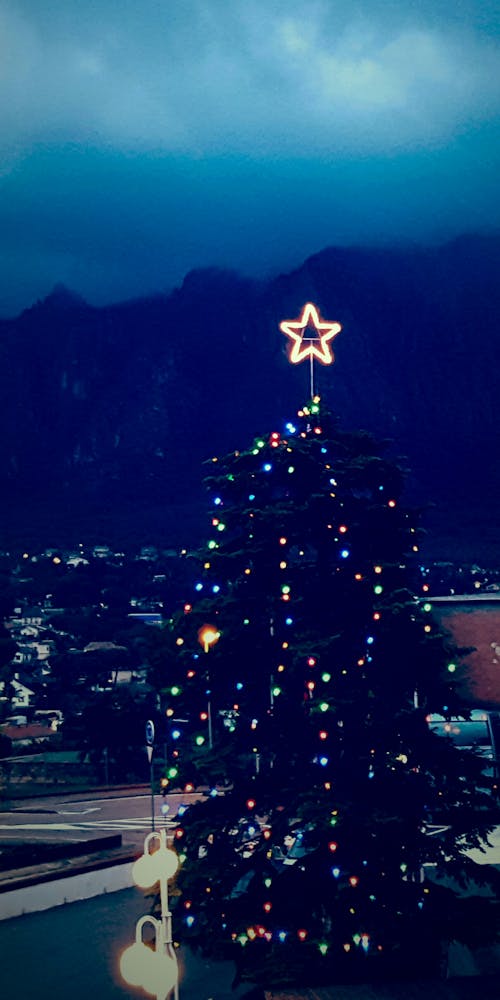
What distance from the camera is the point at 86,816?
101 feet

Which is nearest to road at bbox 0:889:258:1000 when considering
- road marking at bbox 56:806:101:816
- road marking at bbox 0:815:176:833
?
road marking at bbox 0:815:176:833

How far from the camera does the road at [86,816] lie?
26.3m

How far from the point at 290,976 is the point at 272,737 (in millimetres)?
3047

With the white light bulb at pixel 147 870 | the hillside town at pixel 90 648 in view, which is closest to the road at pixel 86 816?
the hillside town at pixel 90 648

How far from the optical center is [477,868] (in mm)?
11906

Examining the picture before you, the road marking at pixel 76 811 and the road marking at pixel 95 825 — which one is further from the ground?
the road marking at pixel 95 825

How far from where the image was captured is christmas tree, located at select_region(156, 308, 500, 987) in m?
11.4

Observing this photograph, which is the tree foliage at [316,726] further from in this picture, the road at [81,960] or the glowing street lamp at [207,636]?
the road at [81,960]

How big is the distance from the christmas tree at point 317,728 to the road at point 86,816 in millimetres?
11161

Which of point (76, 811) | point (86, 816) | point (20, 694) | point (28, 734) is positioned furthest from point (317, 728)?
point (20, 694)

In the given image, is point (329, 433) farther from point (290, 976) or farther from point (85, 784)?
point (85, 784)

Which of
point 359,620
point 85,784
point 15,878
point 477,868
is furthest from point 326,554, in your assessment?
point 85,784

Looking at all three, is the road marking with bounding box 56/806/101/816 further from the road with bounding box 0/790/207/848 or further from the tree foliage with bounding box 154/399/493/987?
the tree foliage with bounding box 154/399/493/987

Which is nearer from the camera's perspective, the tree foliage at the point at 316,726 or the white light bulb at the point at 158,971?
the white light bulb at the point at 158,971
